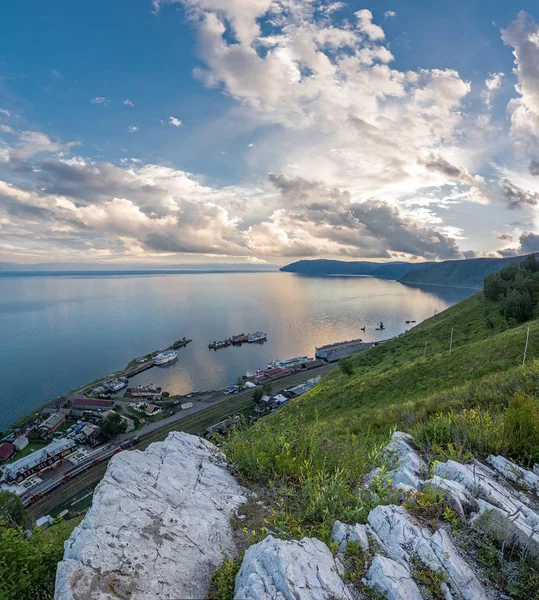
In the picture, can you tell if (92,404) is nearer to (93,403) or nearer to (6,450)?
(93,403)

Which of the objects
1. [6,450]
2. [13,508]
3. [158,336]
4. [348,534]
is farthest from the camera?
[158,336]

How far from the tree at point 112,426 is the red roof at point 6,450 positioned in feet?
37.5

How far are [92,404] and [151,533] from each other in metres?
60.9

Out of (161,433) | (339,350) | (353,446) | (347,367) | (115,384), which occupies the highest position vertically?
(353,446)

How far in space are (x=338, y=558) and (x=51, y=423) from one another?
58868 mm

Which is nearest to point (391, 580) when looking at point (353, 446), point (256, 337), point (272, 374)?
point (353, 446)

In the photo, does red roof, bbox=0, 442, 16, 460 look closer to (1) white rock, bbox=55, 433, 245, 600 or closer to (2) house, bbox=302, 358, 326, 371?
(1) white rock, bbox=55, 433, 245, 600

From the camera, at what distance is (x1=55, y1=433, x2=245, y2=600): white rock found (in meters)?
3.80

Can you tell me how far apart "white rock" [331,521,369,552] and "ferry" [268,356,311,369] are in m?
72.4

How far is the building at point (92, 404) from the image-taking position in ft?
179

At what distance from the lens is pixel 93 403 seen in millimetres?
55438

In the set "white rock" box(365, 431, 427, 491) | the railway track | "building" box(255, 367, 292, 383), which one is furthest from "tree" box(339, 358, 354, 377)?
"white rock" box(365, 431, 427, 491)

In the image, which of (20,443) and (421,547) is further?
(20,443)

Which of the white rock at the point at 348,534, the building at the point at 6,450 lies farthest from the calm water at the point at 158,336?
the white rock at the point at 348,534
